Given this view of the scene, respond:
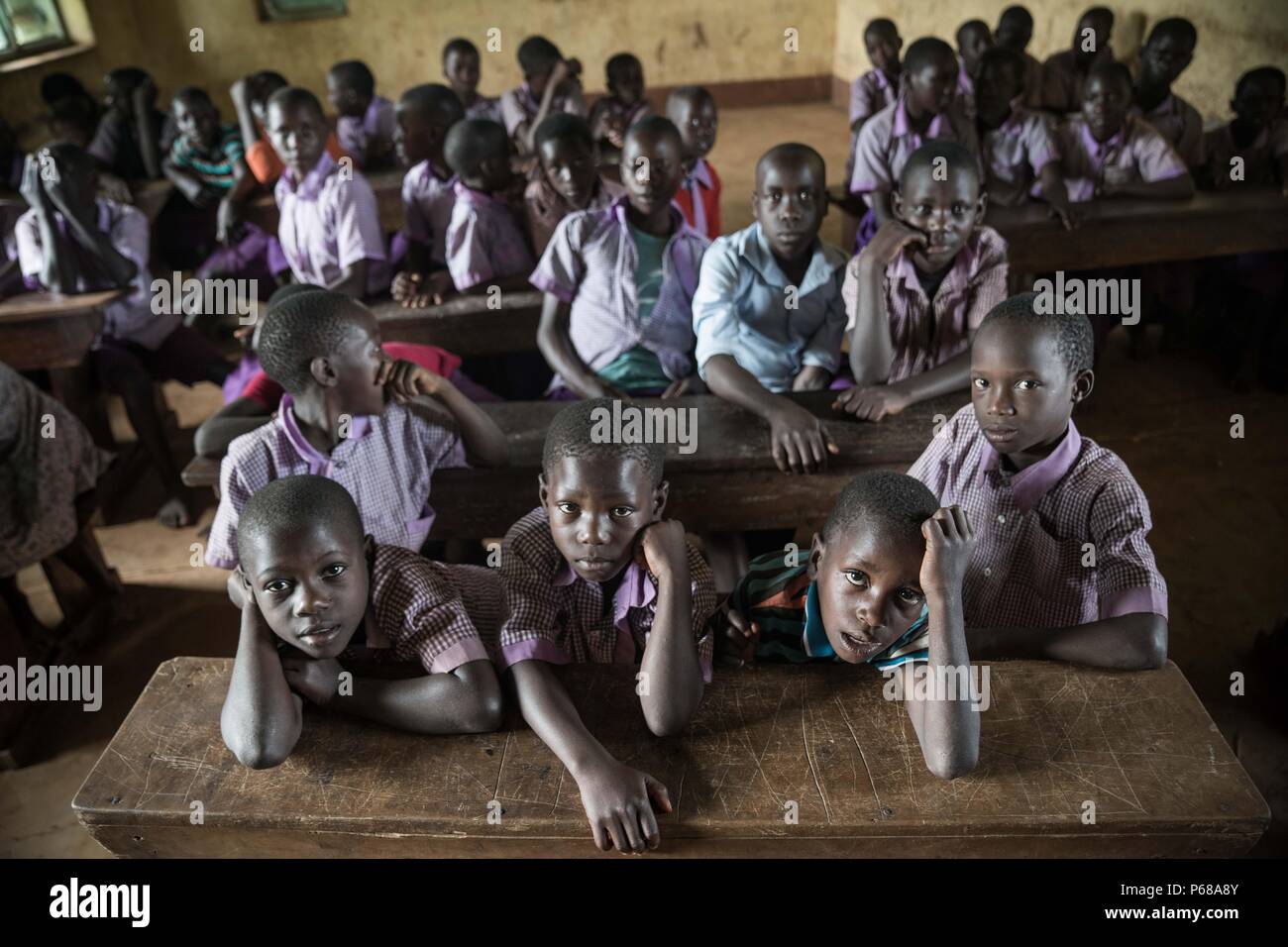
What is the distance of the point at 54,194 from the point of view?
3.41 m

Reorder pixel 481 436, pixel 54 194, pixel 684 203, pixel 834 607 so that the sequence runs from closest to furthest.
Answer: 1. pixel 834 607
2. pixel 481 436
3. pixel 54 194
4. pixel 684 203

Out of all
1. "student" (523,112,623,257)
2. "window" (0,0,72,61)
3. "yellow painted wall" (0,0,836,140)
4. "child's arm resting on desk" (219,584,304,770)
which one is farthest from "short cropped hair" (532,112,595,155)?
"yellow painted wall" (0,0,836,140)

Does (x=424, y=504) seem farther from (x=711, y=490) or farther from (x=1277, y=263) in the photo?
(x=1277, y=263)

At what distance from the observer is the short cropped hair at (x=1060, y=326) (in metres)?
1.75

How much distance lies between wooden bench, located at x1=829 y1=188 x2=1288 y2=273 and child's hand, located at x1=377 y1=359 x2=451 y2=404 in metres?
2.47

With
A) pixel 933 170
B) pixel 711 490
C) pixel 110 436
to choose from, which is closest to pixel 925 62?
pixel 933 170

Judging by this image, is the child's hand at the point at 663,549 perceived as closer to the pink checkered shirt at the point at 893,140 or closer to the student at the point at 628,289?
the student at the point at 628,289

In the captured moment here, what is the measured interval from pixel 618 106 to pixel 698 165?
1878mm

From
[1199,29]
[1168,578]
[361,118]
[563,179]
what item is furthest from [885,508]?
[1199,29]

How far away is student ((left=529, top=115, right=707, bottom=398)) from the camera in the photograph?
2.91 meters

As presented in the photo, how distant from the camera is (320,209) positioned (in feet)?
12.0

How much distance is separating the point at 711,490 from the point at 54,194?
2800 millimetres

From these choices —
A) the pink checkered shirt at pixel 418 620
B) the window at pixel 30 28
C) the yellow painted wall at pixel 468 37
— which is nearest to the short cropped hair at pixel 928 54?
the pink checkered shirt at pixel 418 620

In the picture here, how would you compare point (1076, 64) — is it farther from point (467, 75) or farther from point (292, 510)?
point (292, 510)
